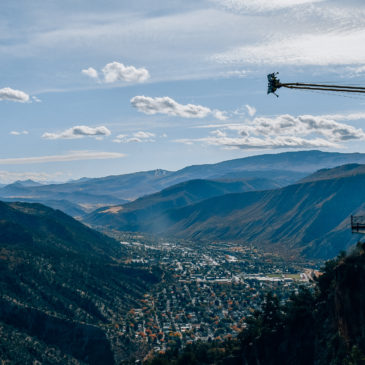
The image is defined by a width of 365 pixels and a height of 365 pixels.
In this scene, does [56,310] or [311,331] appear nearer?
[311,331]

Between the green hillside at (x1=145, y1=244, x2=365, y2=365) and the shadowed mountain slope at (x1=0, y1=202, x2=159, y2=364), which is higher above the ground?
the green hillside at (x1=145, y1=244, x2=365, y2=365)

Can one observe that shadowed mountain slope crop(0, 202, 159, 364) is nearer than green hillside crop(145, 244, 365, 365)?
No

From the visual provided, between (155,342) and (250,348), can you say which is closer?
(250,348)

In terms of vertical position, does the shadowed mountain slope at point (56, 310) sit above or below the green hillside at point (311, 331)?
below

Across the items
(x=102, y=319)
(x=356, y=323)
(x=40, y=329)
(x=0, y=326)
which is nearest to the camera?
(x=356, y=323)

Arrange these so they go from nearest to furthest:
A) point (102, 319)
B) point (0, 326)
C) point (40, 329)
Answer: point (0, 326) < point (40, 329) < point (102, 319)

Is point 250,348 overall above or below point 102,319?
above

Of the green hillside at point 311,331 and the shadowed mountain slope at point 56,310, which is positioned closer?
the green hillside at point 311,331

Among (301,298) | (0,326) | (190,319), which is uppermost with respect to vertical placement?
(301,298)

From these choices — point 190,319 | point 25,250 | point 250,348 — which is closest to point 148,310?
point 190,319

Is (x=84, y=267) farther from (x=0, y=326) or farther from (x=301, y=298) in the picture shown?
(x=301, y=298)

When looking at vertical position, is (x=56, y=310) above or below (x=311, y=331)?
below
